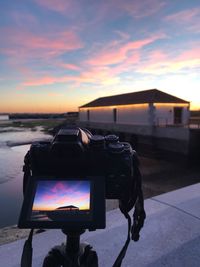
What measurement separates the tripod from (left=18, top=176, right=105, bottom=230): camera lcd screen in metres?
0.21

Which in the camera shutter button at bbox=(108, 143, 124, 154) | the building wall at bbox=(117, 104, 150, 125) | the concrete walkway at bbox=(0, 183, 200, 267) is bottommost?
the concrete walkway at bbox=(0, 183, 200, 267)

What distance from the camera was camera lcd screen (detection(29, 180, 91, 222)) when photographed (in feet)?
2.83

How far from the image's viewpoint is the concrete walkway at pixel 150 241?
1869 mm

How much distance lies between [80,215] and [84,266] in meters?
0.44

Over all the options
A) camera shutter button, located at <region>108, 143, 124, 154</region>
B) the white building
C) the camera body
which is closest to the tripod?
the camera body

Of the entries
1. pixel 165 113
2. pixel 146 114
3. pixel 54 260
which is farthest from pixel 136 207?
pixel 165 113

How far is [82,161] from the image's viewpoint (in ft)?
3.28

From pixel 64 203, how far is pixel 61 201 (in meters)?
0.02

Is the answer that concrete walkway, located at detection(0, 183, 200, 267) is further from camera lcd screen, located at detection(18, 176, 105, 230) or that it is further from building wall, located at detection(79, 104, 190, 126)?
building wall, located at detection(79, 104, 190, 126)

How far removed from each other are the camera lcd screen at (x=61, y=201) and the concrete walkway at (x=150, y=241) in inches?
47.7

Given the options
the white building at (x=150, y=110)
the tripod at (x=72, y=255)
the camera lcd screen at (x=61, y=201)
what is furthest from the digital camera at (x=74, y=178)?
the white building at (x=150, y=110)

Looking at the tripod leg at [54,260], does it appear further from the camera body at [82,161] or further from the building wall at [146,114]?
the building wall at [146,114]

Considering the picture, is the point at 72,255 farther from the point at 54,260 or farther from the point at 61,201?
the point at 61,201

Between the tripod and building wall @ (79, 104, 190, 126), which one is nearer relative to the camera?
the tripod
